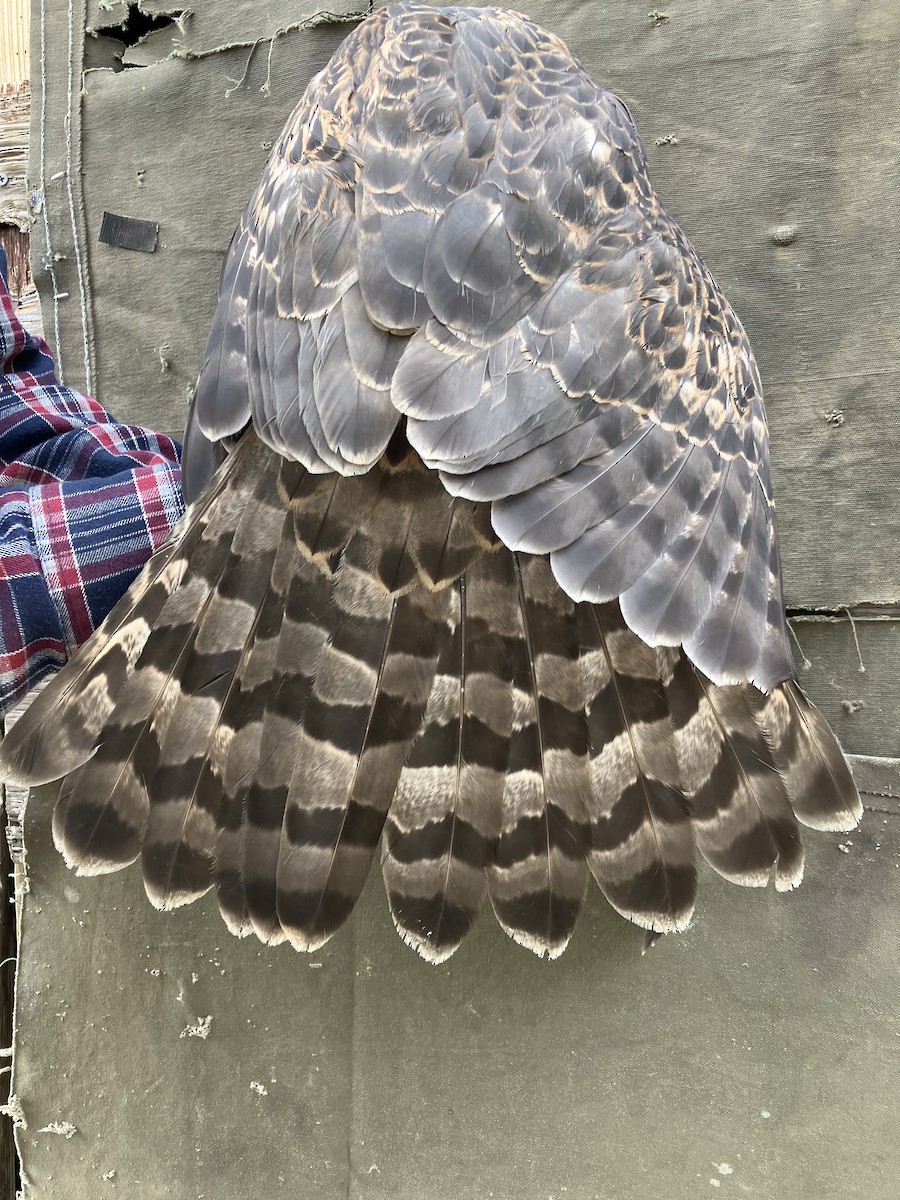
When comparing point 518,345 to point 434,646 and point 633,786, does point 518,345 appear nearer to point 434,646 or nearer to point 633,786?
point 434,646

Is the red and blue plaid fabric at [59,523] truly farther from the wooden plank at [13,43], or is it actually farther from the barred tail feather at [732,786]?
the barred tail feather at [732,786]

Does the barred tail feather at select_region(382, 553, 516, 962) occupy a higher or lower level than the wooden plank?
lower

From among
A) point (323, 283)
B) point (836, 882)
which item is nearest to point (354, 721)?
point (323, 283)

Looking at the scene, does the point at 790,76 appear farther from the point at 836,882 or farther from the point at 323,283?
the point at 836,882

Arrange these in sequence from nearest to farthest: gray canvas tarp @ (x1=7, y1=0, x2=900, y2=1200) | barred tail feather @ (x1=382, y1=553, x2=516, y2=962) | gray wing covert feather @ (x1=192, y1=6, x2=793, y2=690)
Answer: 1. gray wing covert feather @ (x1=192, y1=6, x2=793, y2=690)
2. barred tail feather @ (x1=382, y1=553, x2=516, y2=962)
3. gray canvas tarp @ (x1=7, y1=0, x2=900, y2=1200)

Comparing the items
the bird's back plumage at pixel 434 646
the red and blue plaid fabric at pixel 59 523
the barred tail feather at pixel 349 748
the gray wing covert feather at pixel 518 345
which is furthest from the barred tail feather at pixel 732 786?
the red and blue plaid fabric at pixel 59 523

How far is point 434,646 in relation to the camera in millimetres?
1183

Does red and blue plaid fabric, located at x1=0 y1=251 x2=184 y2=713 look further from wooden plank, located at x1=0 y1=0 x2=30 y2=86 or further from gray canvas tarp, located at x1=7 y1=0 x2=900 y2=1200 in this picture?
wooden plank, located at x1=0 y1=0 x2=30 y2=86

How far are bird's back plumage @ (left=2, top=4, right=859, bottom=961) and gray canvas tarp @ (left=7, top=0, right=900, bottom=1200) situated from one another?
37 cm

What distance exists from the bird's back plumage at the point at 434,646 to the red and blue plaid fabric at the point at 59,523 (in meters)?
0.25

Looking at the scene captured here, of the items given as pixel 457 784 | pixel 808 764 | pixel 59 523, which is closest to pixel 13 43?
pixel 59 523

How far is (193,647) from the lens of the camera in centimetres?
121

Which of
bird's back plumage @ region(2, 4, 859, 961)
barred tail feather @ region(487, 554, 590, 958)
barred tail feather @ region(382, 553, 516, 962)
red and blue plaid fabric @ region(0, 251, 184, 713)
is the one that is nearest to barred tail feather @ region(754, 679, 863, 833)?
bird's back plumage @ region(2, 4, 859, 961)

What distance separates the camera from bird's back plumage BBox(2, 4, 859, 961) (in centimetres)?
110
